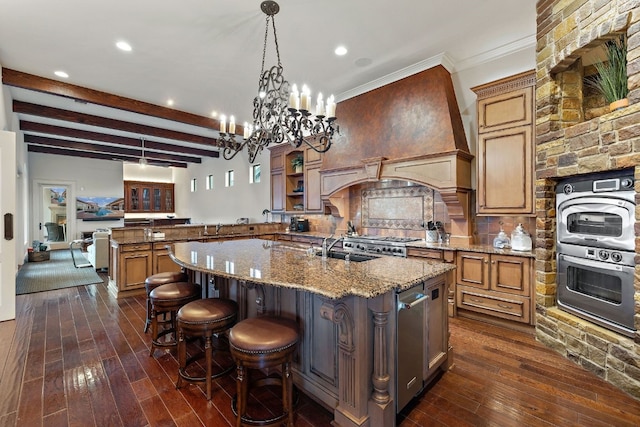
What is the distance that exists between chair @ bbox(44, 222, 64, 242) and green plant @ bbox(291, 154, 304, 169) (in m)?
8.07

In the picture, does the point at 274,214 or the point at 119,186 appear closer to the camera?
the point at 274,214

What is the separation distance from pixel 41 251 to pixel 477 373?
9.96 meters

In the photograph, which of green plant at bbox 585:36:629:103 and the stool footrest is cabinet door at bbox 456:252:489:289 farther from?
the stool footrest

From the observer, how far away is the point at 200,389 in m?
2.15

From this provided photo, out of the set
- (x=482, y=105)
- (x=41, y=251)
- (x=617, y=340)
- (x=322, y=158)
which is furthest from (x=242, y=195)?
(x=617, y=340)

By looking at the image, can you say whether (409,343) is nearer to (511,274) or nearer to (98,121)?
(511,274)

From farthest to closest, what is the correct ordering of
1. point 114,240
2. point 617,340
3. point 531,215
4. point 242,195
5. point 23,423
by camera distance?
point 242,195
point 114,240
point 531,215
point 617,340
point 23,423

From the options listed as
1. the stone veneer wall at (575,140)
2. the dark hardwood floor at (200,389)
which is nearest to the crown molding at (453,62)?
the stone veneer wall at (575,140)

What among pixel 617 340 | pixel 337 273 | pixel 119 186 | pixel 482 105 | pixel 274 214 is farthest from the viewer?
pixel 119 186

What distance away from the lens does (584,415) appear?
1.86m

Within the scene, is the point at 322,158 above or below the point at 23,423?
above

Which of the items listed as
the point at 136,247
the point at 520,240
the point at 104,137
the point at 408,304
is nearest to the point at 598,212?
the point at 520,240

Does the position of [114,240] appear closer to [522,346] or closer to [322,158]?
[322,158]

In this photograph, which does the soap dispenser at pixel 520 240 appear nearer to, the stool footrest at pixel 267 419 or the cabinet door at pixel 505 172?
the cabinet door at pixel 505 172
